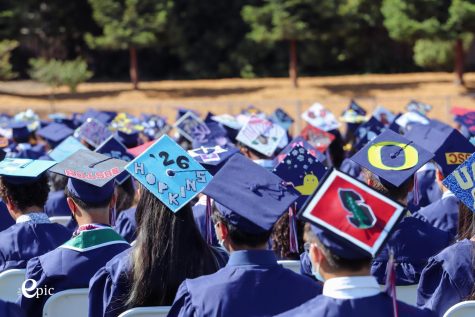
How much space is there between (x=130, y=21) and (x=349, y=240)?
28125 mm

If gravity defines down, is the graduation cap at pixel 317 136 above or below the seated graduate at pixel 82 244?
below

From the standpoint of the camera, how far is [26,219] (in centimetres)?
498

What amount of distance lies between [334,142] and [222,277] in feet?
23.7

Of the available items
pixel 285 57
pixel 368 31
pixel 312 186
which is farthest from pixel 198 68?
pixel 312 186

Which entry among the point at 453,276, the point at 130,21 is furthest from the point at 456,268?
the point at 130,21

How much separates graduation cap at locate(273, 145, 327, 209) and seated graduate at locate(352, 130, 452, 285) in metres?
0.35

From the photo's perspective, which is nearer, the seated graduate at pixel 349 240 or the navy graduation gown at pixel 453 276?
the seated graduate at pixel 349 240

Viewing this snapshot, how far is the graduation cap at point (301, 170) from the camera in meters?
5.48

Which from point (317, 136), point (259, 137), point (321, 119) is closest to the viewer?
point (259, 137)

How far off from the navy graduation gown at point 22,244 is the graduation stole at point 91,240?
544 millimetres

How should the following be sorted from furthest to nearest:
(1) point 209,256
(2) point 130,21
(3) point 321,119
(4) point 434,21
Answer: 1. (2) point 130,21
2. (4) point 434,21
3. (3) point 321,119
4. (1) point 209,256

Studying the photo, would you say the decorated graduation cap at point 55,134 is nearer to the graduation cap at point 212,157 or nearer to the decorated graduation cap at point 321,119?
the decorated graduation cap at point 321,119

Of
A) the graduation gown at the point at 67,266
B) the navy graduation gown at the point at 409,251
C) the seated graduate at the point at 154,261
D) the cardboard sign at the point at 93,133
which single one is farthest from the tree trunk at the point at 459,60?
the seated graduate at the point at 154,261

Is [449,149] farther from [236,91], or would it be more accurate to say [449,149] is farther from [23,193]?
[236,91]
